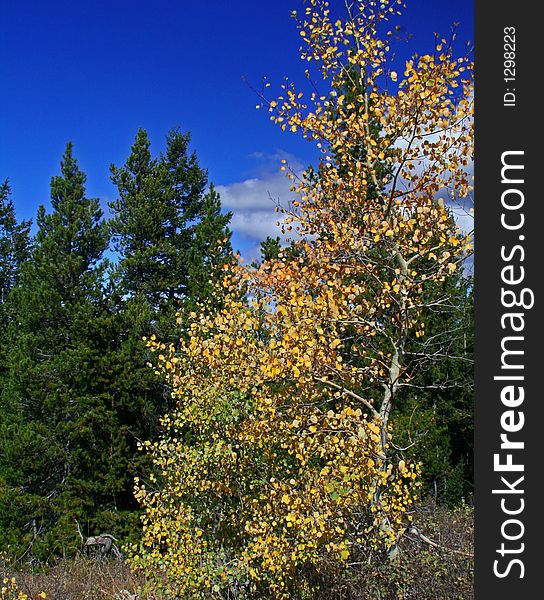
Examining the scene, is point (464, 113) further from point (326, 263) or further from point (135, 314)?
point (135, 314)

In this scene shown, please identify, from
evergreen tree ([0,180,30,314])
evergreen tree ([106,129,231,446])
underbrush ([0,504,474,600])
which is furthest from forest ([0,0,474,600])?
evergreen tree ([0,180,30,314])

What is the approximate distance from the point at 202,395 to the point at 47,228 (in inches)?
565

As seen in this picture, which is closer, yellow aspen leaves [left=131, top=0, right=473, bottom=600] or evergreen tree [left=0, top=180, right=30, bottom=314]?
yellow aspen leaves [left=131, top=0, right=473, bottom=600]

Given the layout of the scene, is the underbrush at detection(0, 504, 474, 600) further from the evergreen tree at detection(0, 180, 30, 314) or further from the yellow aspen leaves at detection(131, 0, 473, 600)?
the evergreen tree at detection(0, 180, 30, 314)

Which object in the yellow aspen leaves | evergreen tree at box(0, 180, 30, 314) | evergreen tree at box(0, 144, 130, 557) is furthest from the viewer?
evergreen tree at box(0, 180, 30, 314)

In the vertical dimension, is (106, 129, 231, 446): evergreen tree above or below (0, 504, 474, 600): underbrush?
above

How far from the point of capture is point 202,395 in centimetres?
625

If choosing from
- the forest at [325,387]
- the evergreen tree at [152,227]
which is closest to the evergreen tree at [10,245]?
the evergreen tree at [152,227]

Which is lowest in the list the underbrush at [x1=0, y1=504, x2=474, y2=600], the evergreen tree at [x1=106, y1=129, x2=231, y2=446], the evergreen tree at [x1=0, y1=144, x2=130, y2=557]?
the underbrush at [x1=0, y1=504, x2=474, y2=600]

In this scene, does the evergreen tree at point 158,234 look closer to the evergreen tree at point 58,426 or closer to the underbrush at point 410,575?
the evergreen tree at point 58,426

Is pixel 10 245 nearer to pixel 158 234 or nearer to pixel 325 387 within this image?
pixel 158 234

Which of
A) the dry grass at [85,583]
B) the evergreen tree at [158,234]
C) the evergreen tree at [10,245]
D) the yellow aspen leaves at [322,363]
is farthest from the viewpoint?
the evergreen tree at [10,245]

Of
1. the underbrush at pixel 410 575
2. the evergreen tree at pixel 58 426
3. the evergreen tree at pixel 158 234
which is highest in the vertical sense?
the evergreen tree at pixel 158 234

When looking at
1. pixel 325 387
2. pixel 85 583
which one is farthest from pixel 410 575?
pixel 85 583
